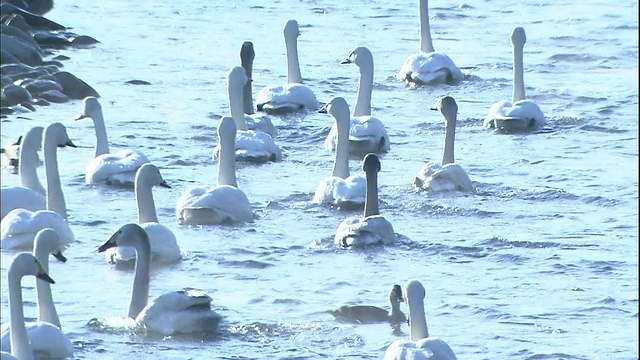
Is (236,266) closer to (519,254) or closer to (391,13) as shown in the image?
(519,254)

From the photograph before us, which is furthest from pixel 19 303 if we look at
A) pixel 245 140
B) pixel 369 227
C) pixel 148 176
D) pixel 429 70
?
pixel 429 70

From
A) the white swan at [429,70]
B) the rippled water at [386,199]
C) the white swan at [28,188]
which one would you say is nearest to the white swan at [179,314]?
the rippled water at [386,199]

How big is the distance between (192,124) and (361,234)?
18.0ft

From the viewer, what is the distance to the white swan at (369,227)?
14602 millimetres

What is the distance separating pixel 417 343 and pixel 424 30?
12.4m

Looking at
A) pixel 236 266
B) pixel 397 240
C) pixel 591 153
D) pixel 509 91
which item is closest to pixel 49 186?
pixel 236 266

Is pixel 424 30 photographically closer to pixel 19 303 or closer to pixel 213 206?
pixel 213 206

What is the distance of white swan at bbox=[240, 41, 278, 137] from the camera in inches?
746

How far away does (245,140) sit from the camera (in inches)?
705

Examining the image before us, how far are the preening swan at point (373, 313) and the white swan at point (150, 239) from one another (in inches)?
62.8

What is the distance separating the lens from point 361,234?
14.6 meters

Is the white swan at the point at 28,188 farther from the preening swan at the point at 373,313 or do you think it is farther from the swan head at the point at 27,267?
the swan head at the point at 27,267

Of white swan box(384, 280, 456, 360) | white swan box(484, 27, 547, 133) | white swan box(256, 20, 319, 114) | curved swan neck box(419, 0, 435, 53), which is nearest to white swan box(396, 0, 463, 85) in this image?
curved swan neck box(419, 0, 435, 53)

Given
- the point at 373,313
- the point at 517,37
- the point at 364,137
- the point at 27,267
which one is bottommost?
the point at 373,313
